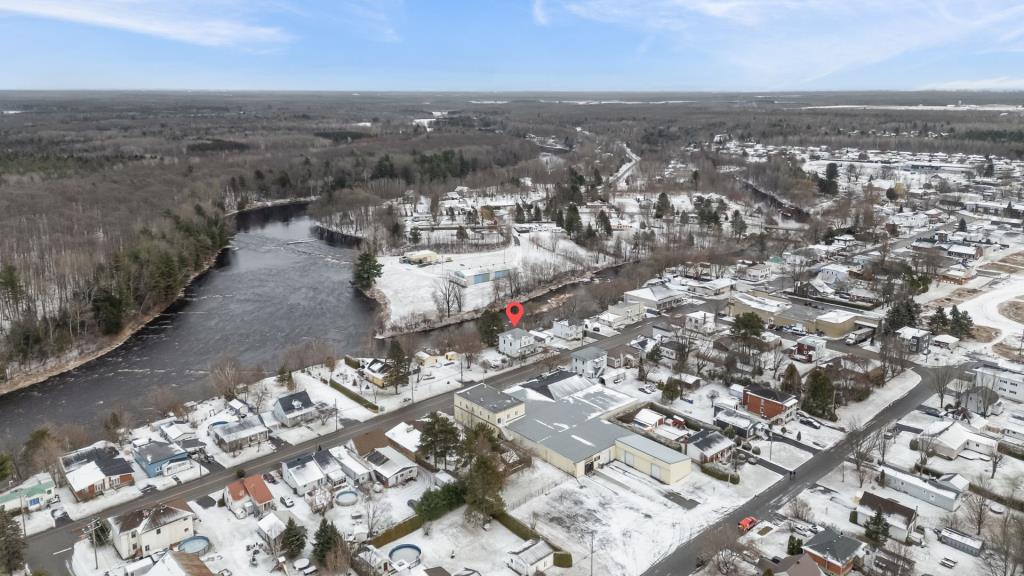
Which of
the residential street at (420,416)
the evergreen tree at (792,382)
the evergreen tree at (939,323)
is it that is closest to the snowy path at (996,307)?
the evergreen tree at (939,323)

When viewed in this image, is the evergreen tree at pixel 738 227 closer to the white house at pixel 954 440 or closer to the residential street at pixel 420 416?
the residential street at pixel 420 416

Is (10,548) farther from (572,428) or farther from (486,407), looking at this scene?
(572,428)

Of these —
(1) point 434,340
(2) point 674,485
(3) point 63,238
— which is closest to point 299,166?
(3) point 63,238

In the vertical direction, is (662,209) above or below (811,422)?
above

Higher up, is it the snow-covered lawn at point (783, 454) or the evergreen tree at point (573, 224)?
the evergreen tree at point (573, 224)

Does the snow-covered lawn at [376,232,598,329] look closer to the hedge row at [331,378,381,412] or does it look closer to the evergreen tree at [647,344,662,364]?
the hedge row at [331,378,381,412]

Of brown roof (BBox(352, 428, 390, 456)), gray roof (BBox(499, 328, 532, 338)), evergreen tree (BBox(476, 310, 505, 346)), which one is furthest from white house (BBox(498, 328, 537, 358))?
brown roof (BBox(352, 428, 390, 456))

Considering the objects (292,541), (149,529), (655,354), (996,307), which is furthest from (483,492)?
(996,307)
